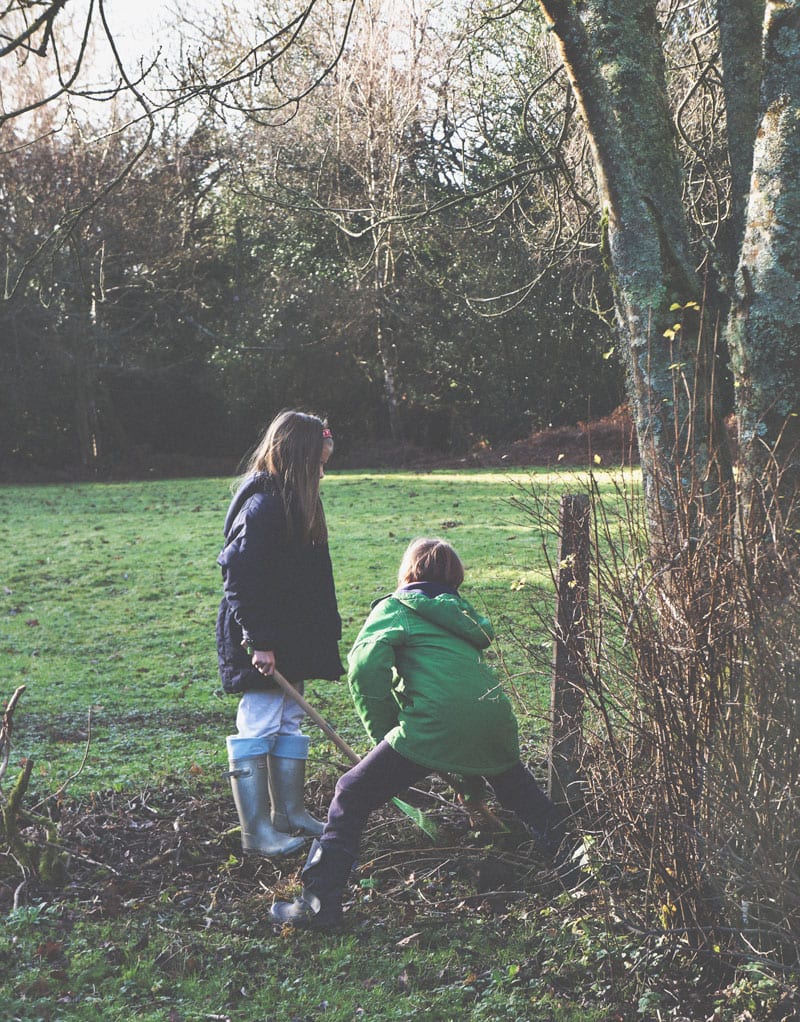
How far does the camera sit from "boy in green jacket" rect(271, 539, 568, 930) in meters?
3.83

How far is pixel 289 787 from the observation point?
4.58 metres

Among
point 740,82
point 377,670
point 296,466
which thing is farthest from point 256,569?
point 740,82

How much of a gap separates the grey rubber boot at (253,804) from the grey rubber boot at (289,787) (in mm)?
104

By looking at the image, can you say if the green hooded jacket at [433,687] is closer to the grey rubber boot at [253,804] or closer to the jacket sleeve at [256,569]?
the jacket sleeve at [256,569]

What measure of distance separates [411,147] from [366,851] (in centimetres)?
1953

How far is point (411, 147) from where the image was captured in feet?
71.3

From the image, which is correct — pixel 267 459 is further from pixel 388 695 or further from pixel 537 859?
pixel 537 859

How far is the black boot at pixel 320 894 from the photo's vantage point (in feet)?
12.3

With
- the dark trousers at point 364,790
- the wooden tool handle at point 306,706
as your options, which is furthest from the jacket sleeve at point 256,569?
the dark trousers at point 364,790

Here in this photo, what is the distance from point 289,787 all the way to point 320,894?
864 millimetres

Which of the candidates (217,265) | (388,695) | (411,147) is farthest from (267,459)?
(217,265)

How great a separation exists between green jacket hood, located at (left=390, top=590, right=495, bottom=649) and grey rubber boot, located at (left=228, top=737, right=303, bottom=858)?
3.36 ft

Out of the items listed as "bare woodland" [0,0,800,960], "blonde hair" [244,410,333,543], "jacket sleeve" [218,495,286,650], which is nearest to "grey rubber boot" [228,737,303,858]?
"jacket sleeve" [218,495,286,650]

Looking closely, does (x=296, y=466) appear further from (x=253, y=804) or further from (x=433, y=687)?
(x=253, y=804)
